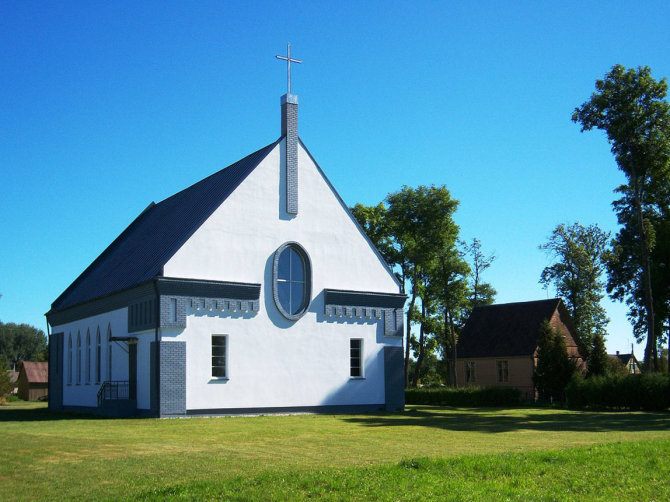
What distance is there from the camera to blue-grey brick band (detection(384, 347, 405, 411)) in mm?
34250

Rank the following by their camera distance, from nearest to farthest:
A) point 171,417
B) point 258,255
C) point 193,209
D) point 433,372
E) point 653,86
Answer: point 171,417
point 258,255
point 193,209
point 653,86
point 433,372

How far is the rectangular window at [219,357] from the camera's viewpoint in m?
29.1

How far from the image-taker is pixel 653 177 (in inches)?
1780

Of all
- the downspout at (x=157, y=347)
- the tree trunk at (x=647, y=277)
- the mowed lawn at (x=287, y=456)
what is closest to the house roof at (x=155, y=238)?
the downspout at (x=157, y=347)

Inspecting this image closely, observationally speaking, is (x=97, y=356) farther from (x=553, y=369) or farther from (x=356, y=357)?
A: (x=553, y=369)

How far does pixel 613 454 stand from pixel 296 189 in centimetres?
2012

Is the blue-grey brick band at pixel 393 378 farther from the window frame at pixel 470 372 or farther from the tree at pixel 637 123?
the window frame at pixel 470 372

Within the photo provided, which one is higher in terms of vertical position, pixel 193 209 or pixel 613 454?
pixel 193 209

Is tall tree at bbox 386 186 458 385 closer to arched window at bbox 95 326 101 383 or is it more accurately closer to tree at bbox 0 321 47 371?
arched window at bbox 95 326 101 383

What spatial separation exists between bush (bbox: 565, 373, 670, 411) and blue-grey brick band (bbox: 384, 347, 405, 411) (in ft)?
33.4

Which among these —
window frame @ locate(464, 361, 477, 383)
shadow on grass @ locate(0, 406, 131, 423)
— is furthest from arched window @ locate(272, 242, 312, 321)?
window frame @ locate(464, 361, 477, 383)

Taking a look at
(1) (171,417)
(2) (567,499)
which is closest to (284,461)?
(2) (567,499)

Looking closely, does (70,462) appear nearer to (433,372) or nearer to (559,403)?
(559,403)

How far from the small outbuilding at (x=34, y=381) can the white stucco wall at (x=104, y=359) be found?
3819 cm
